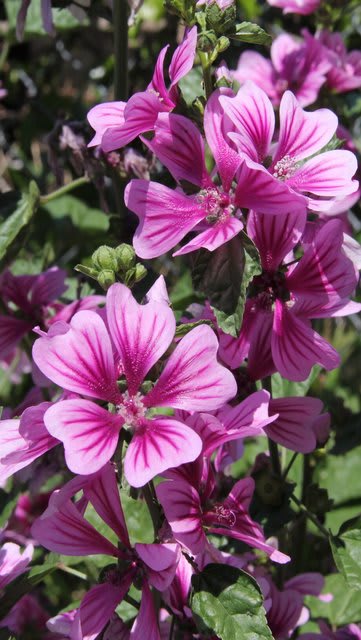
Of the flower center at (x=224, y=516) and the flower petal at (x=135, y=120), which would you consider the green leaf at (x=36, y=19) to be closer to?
the flower petal at (x=135, y=120)

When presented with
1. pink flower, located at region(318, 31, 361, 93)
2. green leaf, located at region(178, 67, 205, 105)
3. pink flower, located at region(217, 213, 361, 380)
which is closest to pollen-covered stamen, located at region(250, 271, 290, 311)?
pink flower, located at region(217, 213, 361, 380)

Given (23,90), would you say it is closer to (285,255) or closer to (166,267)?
(166,267)

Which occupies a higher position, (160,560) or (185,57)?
(185,57)

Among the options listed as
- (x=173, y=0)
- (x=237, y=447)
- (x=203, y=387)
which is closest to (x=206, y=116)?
(x=173, y=0)

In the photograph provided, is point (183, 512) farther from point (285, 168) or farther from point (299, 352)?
point (285, 168)

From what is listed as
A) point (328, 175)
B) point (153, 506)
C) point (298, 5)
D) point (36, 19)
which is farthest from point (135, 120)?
point (36, 19)

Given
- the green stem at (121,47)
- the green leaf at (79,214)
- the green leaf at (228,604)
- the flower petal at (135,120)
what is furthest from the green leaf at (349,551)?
the green leaf at (79,214)

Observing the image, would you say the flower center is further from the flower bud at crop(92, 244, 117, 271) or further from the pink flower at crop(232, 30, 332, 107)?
the pink flower at crop(232, 30, 332, 107)

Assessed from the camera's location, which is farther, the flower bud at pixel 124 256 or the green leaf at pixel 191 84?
the green leaf at pixel 191 84
